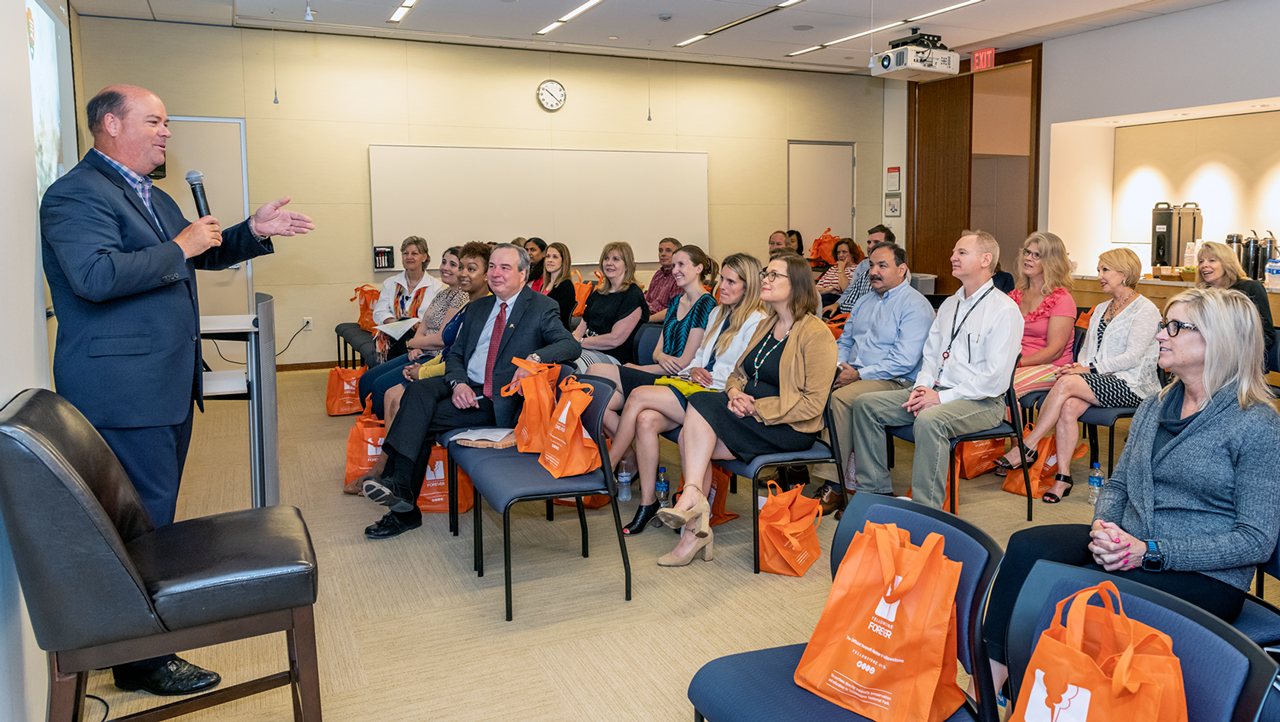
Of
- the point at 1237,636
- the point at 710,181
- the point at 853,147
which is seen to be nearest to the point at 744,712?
the point at 1237,636

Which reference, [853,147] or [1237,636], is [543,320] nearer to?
[1237,636]

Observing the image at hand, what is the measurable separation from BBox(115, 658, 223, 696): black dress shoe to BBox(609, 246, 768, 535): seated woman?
190 centimetres

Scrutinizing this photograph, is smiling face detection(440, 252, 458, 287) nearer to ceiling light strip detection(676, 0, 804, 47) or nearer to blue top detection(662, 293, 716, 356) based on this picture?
blue top detection(662, 293, 716, 356)

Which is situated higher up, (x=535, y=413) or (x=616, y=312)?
(x=616, y=312)

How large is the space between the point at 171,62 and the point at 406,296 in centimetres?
388

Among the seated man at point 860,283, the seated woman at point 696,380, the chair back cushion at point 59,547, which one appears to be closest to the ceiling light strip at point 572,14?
the seated man at point 860,283

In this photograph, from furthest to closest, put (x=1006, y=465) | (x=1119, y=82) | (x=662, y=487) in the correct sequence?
(x=1119, y=82) < (x=1006, y=465) < (x=662, y=487)

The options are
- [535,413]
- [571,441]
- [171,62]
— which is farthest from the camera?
[171,62]

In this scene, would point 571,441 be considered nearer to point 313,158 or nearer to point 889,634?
point 889,634

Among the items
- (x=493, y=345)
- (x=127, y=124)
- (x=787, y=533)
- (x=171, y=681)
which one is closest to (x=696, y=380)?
(x=493, y=345)

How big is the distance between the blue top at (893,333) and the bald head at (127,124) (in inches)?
135

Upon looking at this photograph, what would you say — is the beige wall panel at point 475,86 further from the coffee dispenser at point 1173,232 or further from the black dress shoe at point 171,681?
the black dress shoe at point 171,681

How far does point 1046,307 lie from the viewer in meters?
5.20

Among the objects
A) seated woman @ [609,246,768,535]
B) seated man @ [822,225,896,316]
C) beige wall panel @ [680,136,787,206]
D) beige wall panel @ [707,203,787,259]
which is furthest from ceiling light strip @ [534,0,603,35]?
seated woman @ [609,246,768,535]
